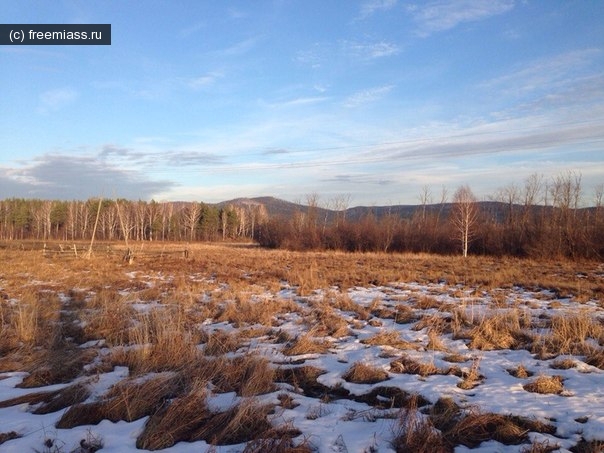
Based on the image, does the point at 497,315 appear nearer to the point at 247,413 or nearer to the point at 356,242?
the point at 247,413

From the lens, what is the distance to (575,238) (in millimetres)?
33188

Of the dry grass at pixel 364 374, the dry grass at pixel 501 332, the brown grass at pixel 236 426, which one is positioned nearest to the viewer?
the brown grass at pixel 236 426

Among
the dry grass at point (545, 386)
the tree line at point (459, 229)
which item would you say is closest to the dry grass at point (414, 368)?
the dry grass at point (545, 386)

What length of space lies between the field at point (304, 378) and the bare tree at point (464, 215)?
28563 mm

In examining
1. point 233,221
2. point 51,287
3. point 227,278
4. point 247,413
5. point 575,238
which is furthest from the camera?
point 233,221

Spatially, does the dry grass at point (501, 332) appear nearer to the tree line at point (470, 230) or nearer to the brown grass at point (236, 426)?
the brown grass at point (236, 426)

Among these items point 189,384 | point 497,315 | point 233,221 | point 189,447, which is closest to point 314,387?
point 189,384

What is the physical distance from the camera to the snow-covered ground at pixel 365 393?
381 centimetres

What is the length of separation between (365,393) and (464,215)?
1449 inches

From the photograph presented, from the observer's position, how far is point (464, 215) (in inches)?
1538

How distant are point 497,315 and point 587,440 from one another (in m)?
5.02

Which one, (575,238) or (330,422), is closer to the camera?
(330,422)

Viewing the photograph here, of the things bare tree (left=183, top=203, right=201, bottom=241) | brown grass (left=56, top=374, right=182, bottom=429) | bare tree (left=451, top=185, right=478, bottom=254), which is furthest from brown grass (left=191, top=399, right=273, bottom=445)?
bare tree (left=183, top=203, right=201, bottom=241)

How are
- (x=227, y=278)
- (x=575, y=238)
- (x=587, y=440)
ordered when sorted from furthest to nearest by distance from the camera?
(x=575, y=238) < (x=227, y=278) < (x=587, y=440)
